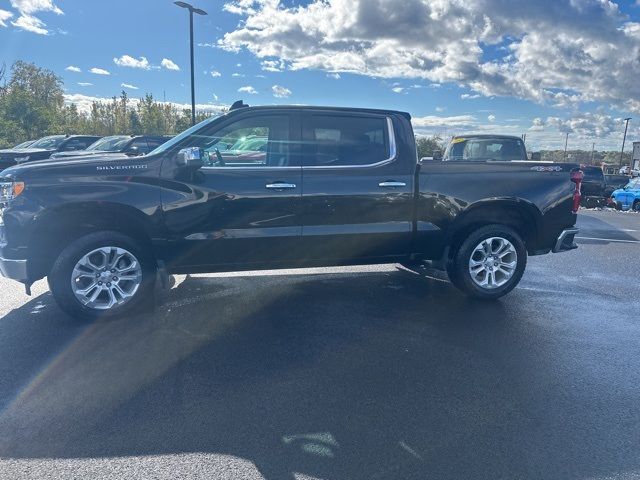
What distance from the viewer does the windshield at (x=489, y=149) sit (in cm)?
1109

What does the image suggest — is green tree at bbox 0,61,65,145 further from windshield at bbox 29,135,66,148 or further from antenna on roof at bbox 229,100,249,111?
antenna on roof at bbox 229,100,249,111

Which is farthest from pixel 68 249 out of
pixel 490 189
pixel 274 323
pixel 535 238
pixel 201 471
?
pixel 535 238

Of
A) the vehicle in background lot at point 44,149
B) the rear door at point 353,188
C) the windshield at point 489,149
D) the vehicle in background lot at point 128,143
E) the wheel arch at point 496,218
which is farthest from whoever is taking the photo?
the vehicle in background lot at point 44,149

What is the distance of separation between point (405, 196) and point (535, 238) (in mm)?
1774

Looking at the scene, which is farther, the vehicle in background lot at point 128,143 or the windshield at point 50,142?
the windshield at point 50,142

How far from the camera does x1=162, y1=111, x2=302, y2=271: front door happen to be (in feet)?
15.4

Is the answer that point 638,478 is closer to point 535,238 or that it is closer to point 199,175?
point 535,238

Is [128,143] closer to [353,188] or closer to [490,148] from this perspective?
[490,148]

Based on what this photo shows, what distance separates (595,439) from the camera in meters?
2.93

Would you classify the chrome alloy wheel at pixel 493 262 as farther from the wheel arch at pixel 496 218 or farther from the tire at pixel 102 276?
the tire at pixel 102 276

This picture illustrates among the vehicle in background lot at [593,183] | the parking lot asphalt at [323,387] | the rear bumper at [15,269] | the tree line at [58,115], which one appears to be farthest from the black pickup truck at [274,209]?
the tree line at [58,115]

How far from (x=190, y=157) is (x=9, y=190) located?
1706 millimetres

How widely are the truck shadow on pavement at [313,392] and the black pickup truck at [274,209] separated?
20.5 inches

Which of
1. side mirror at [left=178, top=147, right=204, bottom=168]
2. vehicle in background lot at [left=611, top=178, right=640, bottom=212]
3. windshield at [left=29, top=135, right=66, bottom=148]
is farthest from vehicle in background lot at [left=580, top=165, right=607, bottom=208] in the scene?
windshield at [left=29, top=135, right=66, bottom=148]
